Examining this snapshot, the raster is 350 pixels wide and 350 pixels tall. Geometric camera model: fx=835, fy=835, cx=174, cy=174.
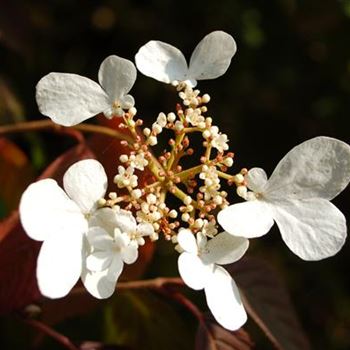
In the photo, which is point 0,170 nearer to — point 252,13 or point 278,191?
point 278,191

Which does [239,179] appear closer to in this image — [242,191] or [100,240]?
[242,191]

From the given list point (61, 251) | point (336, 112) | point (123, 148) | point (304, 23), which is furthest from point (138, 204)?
point (304, 23)

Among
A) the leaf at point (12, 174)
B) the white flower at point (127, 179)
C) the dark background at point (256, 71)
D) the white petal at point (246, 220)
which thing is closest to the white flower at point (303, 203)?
the white petal at point (246, 220)

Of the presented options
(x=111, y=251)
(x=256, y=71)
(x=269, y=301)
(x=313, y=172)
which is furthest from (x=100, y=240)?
(x=256, y=71)

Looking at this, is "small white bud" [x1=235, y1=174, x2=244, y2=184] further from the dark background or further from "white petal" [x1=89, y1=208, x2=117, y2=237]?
the dark background

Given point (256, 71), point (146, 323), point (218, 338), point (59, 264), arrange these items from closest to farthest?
point (59, 264) < point (218, 338) < point (146, 323) < point (256, 71)

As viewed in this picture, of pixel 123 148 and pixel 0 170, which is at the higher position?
pixel 123 148
